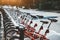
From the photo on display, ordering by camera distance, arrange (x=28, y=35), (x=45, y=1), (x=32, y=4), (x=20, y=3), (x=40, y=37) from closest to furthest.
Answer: (x=40, y=37), (x=28, y=35), (x=45, y=1), (x=32, y=4), (x=20, y=3)

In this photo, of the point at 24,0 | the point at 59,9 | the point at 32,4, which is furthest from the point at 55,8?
the point at 24,0

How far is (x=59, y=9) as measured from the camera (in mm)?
40812

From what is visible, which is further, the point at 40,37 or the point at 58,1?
the point at 58,1

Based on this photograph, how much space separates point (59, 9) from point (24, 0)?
1548 centimetres

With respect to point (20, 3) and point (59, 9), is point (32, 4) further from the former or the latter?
point (59, 9)

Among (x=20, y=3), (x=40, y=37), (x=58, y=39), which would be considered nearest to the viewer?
(x=40, y=37)

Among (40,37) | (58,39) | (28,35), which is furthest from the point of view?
(58,39)

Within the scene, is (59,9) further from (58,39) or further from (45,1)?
(58,39)

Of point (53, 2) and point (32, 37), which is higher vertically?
point (32, 37)

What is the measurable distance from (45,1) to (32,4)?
788cm

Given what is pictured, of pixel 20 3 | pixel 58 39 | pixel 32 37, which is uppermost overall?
pixel 32 37

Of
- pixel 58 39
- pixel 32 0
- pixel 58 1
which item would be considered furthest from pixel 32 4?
pixel 58 39

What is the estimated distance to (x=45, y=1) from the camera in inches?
1714

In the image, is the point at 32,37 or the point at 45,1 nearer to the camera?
the point at 32,37
